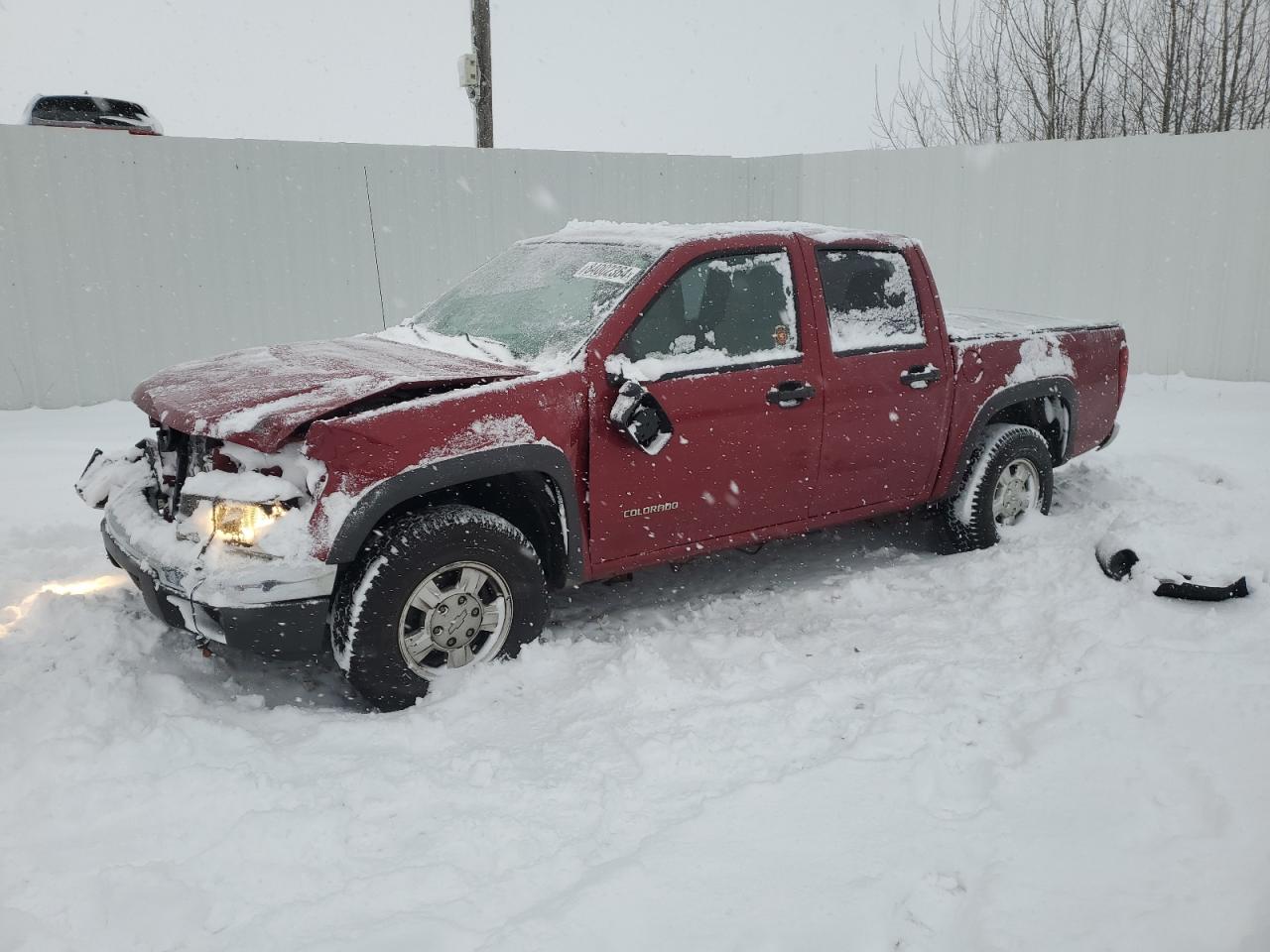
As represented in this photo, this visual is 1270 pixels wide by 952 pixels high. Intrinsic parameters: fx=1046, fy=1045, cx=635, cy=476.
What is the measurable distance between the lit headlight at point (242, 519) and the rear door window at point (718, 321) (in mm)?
1433

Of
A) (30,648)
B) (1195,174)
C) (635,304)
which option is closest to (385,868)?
(30,648)

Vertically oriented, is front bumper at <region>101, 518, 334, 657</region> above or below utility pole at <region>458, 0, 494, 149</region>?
below

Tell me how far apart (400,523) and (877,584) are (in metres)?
2.48

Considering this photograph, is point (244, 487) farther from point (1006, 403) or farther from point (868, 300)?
point (1006, 403)

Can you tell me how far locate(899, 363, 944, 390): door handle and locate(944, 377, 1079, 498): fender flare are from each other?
444mm

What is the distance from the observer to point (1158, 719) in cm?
361

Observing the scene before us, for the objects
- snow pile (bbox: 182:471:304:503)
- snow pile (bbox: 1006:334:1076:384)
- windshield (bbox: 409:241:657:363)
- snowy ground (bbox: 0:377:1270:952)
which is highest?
windshield (bbox: 409:241:657:363)

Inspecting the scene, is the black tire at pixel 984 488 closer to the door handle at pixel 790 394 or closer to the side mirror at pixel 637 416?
the door handle at pixel 790 394

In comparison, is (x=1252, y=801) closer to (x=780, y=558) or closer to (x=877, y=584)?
(x=877, y=584)

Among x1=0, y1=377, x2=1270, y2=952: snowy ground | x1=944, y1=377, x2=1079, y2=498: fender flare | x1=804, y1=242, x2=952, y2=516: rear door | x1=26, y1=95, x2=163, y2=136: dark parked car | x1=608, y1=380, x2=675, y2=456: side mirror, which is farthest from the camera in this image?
x1=26, y1=95, x2=163, y2=136: dark parked car

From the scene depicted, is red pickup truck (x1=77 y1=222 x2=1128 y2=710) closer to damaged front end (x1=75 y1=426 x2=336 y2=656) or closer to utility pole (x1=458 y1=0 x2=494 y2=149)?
damaged front end (x1=75 y1=426 x2=336 y2=656)

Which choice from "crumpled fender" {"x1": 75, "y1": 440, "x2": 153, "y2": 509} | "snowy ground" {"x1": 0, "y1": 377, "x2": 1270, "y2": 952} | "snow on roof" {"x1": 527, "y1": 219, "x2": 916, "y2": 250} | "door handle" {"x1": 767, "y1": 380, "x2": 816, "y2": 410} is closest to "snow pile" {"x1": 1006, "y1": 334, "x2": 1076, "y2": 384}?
"snow on roof" {"x1": 527, "y1": 219, "x2": 916, "y2": 250}

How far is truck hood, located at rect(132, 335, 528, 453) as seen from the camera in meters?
3.51

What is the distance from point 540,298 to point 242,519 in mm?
1665
